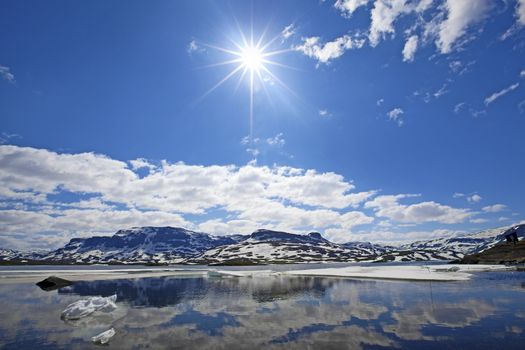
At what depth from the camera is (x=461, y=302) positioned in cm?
3359

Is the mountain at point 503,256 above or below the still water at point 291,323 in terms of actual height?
above

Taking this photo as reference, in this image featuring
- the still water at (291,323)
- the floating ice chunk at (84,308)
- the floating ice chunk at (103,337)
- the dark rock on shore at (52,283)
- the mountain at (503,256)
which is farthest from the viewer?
the mountain at (503,256)

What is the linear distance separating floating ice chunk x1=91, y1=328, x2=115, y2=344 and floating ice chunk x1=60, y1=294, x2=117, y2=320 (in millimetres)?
8511

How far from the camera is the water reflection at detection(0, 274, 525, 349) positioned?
67.5 ft

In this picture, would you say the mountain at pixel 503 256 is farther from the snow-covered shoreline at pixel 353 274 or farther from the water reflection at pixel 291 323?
the water reflection at pixel 291 323

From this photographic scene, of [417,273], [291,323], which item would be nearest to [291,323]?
[291,323]

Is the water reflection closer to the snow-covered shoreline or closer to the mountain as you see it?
the snow-covered shoreline

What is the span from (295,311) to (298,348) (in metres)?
12.4

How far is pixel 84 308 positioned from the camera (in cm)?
3117

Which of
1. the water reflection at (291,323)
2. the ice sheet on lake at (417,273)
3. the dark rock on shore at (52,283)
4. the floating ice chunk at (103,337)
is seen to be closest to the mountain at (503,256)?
the ice sheet on lake at (417,273)

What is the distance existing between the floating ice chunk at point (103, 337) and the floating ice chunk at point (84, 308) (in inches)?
335

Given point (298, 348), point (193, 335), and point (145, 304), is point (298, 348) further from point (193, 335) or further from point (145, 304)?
point (145, 304)

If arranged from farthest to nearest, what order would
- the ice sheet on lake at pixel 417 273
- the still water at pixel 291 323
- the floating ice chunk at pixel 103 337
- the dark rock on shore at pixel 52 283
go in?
the ice sheet on lake at pixel 417 273, the dark rock on shore at pixel 52 283, the floating ice chunk at pixel 103 337, the still water at pixel 291 323

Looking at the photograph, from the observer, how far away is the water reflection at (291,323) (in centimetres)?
2056
